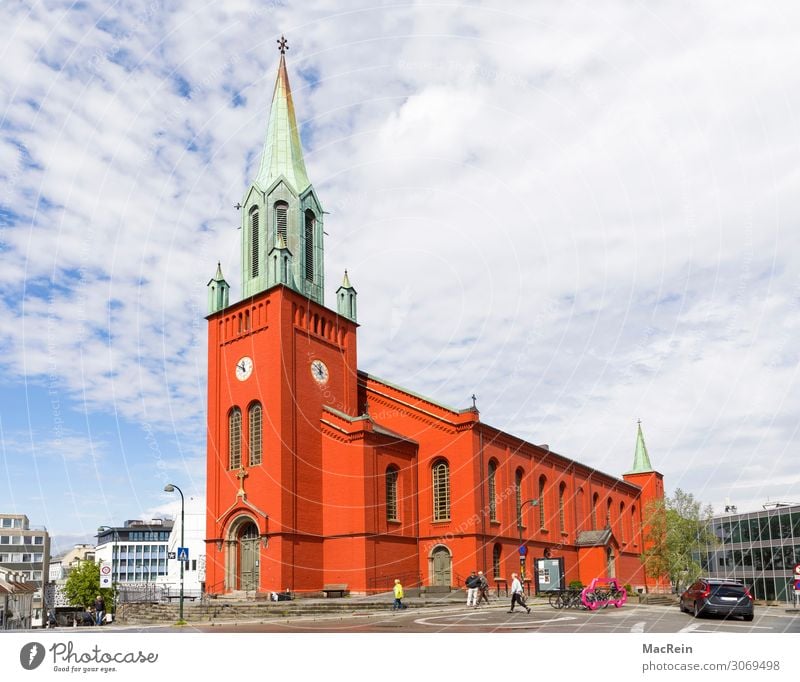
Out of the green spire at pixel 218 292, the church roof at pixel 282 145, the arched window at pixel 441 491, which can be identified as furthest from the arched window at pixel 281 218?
the arched window at pixel 441 491

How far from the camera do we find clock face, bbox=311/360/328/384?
150 ft

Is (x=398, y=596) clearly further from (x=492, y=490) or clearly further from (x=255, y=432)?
(x=492, y=490)

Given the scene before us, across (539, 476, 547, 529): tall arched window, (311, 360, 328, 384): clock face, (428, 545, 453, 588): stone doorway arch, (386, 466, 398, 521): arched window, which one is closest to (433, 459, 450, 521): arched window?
(428, 545, 453, 588): stone doorway arch

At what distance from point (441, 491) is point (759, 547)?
136 feet

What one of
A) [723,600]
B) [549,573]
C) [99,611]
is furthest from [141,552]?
[723,600]

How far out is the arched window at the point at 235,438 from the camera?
1746 inches

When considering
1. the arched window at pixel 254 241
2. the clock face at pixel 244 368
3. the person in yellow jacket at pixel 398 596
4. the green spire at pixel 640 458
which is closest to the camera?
the person in yellow jacket at pixel 398 596

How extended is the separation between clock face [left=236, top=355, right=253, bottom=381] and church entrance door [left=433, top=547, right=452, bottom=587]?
16.0m

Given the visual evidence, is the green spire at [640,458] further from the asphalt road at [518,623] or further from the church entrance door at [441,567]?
the asphalt road at [518,623]

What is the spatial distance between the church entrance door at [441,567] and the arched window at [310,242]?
18853 mm

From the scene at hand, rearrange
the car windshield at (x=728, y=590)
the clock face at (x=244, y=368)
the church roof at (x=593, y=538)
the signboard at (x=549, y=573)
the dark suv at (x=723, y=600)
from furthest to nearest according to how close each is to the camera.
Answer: the church roof at (x=593, y=538) → the clock face at (x=244, y=368) → the signboard at (x=549, y=573) → the car windshield at (x=728, y=590) → the dark suv at (x=723, y=600)

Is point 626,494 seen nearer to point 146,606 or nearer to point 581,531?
point 581,531
